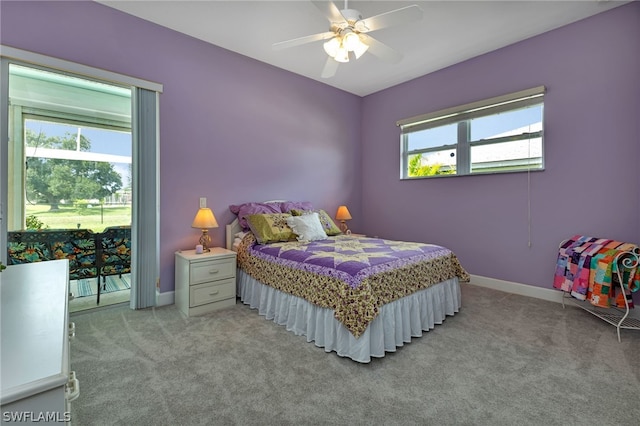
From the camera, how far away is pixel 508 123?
353 centimetres

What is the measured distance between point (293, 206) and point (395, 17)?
2373 millimetres

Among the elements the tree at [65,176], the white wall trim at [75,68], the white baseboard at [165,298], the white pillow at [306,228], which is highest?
the white wall trim at [75,68]

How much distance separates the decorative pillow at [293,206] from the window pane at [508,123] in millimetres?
2342

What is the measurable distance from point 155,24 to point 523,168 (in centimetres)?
428

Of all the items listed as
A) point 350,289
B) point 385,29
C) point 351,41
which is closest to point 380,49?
point 351,41

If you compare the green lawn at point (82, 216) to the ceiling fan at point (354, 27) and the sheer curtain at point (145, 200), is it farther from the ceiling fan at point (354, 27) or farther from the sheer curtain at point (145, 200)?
the ceiling fan at point (354, 27)

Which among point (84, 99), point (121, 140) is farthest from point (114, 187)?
point (84, 99)

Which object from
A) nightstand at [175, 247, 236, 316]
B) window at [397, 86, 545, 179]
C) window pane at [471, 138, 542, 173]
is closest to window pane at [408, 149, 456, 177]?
window at [397, 86, 545, 179]

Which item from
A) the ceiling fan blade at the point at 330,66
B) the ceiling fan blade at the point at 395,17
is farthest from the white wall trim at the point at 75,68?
the ceiling fan blade at the point at 395,17

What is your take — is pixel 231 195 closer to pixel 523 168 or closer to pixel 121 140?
pixel 121 140

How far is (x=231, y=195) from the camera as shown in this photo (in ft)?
11.7

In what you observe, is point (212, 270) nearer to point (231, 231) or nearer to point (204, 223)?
point (204, 223)

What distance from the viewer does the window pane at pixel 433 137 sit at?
4043mm

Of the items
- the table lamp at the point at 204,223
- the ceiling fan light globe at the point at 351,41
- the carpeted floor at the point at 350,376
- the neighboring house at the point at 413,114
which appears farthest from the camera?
the table lamp at the point at 204,223
